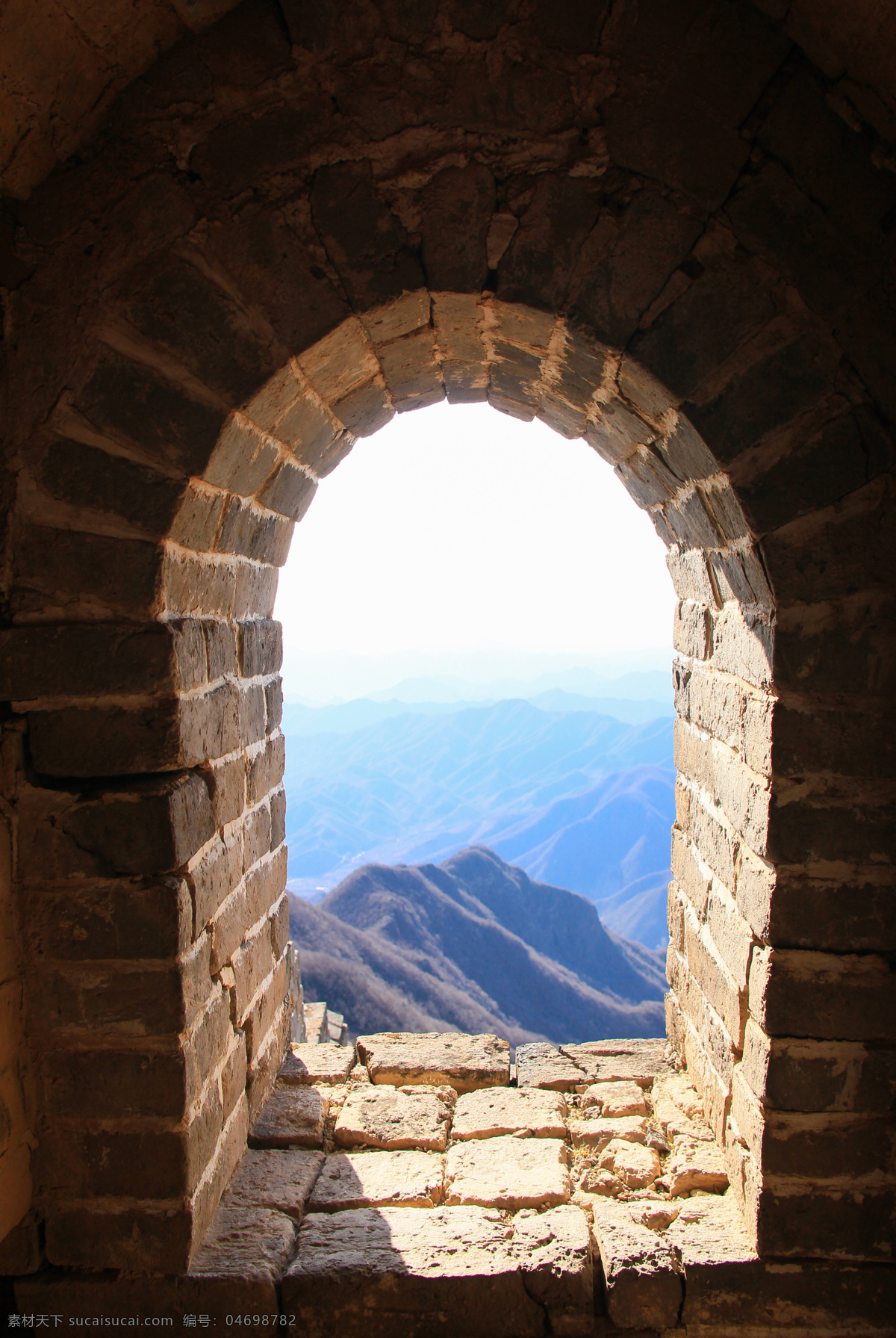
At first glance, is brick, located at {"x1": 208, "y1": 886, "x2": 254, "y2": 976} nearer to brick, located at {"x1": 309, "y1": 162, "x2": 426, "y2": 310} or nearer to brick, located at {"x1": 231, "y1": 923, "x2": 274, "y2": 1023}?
brick, located at {"x1": 231, "y1": 923, "x2": 274, "y2": 1023}

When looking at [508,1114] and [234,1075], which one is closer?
[234,1075]

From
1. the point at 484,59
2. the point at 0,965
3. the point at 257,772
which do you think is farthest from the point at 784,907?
the point at 484,59

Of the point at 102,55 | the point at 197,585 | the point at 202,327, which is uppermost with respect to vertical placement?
the point at 102,55

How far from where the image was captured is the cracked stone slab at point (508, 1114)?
2.52 meters

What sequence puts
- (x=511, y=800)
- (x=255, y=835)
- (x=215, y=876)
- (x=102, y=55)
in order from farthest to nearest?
(x=511, y=800), (x=255, y=835), (x=215, y=876), (x=102, y=55)

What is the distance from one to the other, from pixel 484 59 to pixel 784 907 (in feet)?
6.94

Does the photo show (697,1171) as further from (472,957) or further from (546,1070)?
(472,957)

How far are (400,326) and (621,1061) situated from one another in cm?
273

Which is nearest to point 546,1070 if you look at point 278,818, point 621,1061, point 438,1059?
point 621,1061

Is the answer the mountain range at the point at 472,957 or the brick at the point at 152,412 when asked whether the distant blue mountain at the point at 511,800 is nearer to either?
the mountain range at the point at 472,957

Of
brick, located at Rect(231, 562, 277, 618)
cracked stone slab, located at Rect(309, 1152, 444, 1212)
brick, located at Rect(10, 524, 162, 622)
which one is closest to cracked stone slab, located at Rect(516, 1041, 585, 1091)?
cracked stone slab, located at Rect(309, 1152, 444, 1212)

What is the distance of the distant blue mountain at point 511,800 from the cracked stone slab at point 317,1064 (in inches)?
801

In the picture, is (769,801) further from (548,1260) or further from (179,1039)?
(179,1039)

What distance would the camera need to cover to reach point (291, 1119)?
2.53m
